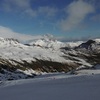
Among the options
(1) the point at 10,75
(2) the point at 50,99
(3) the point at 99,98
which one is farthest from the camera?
(1) the point at 10,75

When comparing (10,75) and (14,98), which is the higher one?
(10,75)

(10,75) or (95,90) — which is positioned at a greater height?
(10,75)

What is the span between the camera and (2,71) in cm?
16800

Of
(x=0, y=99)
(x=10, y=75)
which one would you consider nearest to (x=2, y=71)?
(x=10, y=75)

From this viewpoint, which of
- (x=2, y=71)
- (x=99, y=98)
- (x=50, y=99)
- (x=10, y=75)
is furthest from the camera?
(x=2, y=71)

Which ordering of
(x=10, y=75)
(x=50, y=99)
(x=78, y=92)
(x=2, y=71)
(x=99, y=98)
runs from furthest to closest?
(x=2, y=71) → (x=10, y=75) → (x=78, y=92) → (x=50, y=99) → (x=99, y=98)

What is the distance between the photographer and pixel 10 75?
156 metres

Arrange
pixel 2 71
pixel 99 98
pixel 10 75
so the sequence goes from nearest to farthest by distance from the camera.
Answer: pixel 99 98 < pixel 10 75 < pixel 2 71

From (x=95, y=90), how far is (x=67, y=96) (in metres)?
2.38

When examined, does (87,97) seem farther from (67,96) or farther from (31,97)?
(31,97)

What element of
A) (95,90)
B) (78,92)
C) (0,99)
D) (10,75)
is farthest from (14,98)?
(10,75)

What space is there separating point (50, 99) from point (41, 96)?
1.70 meters

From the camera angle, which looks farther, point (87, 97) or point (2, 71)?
point (2, 71)

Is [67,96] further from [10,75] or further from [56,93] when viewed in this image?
[10,75]
